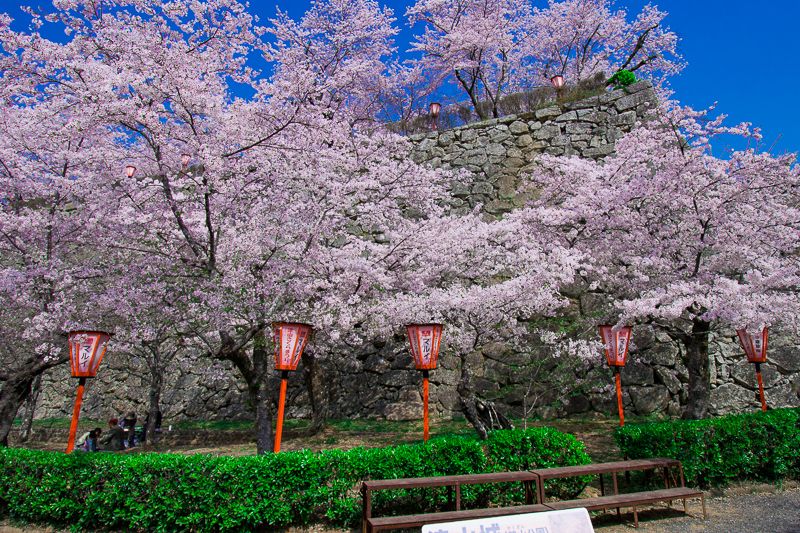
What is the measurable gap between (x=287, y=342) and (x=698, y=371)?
683 centimetres

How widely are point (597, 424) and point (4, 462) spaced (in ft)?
33.3

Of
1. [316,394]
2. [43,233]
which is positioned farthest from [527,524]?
[43,233]

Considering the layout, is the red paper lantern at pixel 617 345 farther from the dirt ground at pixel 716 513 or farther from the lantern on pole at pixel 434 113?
the lantern on pole at pixel 434 113

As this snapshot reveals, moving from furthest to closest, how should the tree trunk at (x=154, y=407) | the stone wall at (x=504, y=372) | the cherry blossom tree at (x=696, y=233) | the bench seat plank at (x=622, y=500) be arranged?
the tree trunk at (x=154, y=407) → the stone wall at (x=504, y=372) → the cherry blossom tree at (x=696, y=233) → the bench seat plank at (x=622, y=500)

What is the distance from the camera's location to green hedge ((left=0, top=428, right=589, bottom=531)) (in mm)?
5238

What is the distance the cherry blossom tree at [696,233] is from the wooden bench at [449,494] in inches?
123

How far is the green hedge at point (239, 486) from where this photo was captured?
524 cm

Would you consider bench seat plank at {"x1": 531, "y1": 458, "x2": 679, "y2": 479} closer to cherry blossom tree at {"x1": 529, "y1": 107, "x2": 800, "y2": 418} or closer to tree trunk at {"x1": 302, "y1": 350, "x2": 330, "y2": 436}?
cherry blossom tree at {"x1": 529, "y1": 107, "x2": 800, "y2": 418}

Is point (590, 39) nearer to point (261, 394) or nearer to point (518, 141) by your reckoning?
point (518, 141)

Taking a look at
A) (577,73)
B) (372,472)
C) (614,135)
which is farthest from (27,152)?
(577,73)

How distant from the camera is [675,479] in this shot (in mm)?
6273

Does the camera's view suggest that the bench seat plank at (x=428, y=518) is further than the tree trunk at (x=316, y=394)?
No

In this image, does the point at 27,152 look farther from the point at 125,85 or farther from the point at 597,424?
the point at 597,424

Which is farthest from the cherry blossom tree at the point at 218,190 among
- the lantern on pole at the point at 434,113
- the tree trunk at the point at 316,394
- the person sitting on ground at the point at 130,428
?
the lantern on pole at the point at 434,113
